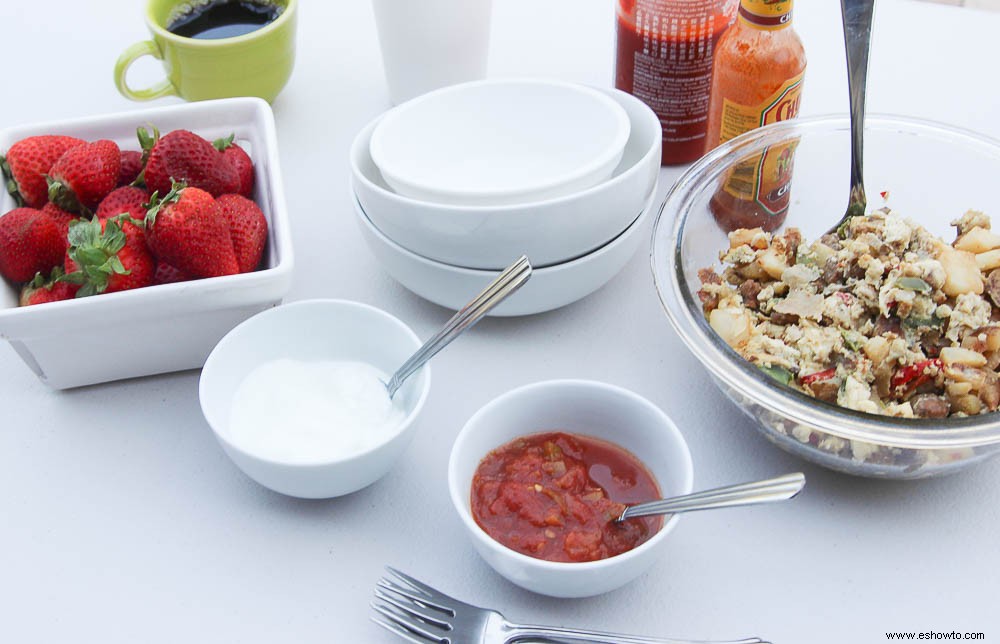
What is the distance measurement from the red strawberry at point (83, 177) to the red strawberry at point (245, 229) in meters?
0.15

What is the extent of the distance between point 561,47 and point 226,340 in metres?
1.03

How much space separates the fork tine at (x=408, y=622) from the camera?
0.92 metres

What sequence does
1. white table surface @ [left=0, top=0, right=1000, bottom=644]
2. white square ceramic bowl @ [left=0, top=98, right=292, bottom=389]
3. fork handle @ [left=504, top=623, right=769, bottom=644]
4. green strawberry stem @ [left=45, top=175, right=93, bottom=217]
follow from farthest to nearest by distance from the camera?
green strawberry stem @ [left=45, top=175, right=93, bottom=217]
white square ceramic bowl @ [left=0, top=98, right=292, bottom=389]
white table surface @ [left=0, top=0, right=1000, bottom=644]
fork handle @ [left=504, top=623, right=769, bottom=644]

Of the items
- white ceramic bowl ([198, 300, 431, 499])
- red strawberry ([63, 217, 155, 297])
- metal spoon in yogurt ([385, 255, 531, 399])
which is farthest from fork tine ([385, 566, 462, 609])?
red strawberry ([63, 217, 155, 297])

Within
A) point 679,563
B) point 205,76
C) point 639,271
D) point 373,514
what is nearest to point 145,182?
point 205,76

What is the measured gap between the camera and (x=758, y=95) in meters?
1.32

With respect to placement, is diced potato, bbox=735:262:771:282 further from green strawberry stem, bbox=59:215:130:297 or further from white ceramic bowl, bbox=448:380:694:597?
green strawberry stem, bbox=59:215:130:297

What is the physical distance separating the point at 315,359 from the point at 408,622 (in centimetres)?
37

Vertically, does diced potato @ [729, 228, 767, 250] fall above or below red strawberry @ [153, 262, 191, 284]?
below

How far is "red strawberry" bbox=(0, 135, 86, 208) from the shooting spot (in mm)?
1239

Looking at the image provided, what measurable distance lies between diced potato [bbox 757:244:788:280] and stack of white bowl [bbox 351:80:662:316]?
0.57 ft

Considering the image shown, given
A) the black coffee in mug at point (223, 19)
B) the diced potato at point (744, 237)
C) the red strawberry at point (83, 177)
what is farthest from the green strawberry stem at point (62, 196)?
the diced potato at point (744, 237)

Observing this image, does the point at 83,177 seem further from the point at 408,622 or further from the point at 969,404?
the point at 969,404

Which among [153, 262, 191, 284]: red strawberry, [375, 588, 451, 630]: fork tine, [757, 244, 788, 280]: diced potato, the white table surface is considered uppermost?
[153, 262, 191, 284]: red strawberry
